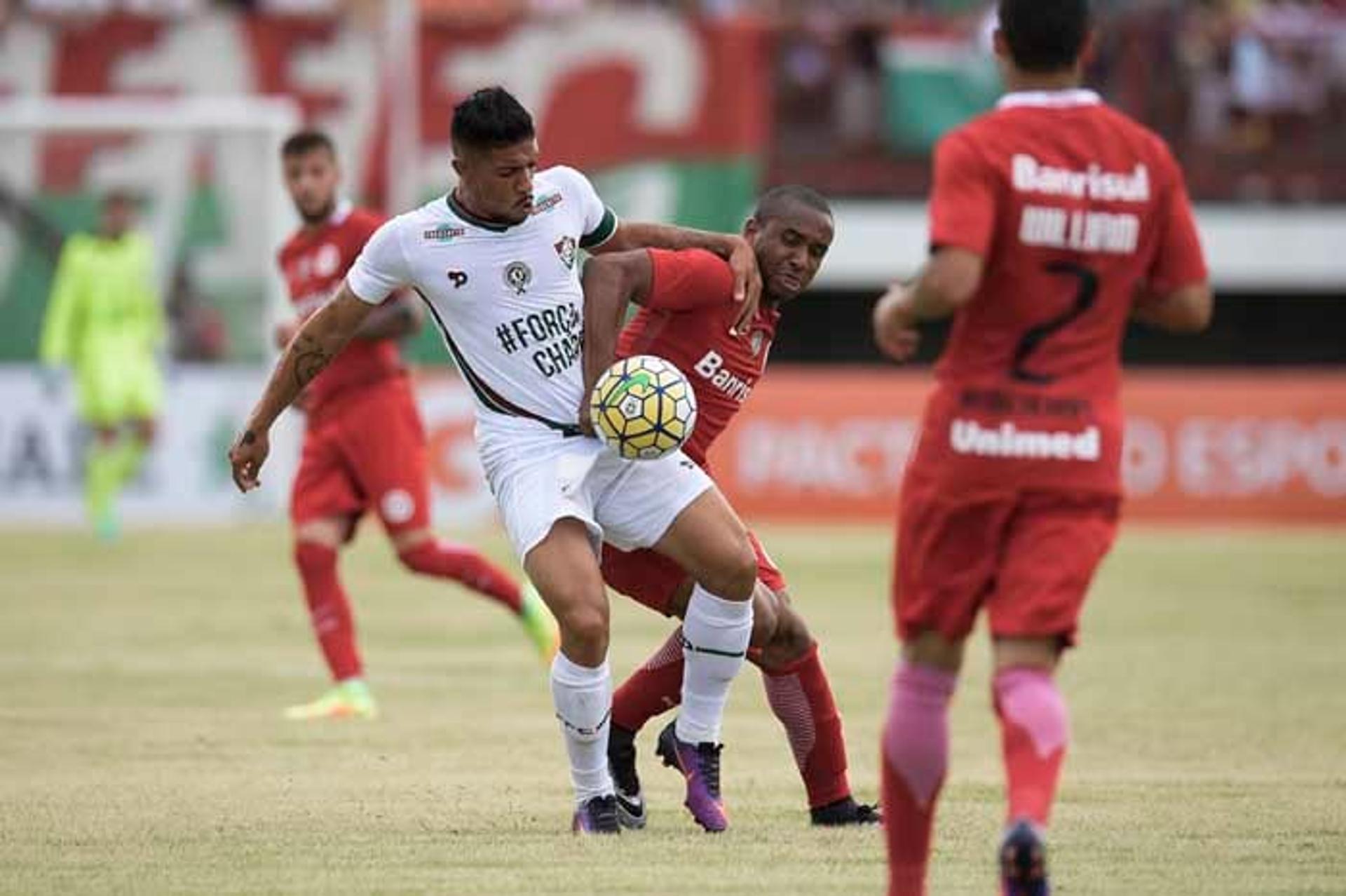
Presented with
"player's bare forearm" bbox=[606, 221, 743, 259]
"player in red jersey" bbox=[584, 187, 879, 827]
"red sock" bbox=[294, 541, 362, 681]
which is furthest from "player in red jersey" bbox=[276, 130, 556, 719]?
"player's bare forearm" bbox=[606, 221, 743, 259]

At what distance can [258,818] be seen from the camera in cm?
907

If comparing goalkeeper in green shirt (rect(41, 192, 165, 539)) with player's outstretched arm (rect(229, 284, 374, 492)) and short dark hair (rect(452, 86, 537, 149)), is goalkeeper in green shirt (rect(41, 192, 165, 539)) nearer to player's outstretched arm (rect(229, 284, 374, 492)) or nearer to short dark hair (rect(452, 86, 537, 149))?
player's outstretched arm (rect(229, 284, 374, 492))

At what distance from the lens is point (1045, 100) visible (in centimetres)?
671

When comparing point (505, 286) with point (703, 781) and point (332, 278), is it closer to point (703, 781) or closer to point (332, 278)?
point (703, 781)

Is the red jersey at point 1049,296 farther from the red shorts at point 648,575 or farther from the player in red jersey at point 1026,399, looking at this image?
the red shorts at point 648,575

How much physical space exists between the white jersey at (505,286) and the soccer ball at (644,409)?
0.95 feet

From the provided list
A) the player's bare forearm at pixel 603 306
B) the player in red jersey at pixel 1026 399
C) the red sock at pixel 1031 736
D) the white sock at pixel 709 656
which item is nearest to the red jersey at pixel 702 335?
the player's bare forearm at pixel 603 306

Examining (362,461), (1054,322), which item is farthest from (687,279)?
(362,461)

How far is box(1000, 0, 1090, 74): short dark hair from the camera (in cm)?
662

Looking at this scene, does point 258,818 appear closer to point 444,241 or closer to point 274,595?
point 444,241

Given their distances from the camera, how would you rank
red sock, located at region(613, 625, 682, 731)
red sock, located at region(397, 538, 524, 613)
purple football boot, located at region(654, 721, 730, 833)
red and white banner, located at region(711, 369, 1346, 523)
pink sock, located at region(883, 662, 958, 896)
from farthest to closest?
1. red and white banner, located at region(711, 369, 1346, 523)
2. red sock, located at region(397, 538, 524, 613)
3. red sock, located at region(613, 625, 682, 731)
4. purple football boot, located at region(654, 721, 730, 833)
5. pink sock, located at region(883, 662, 958, 896)

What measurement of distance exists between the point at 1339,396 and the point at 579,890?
19.3 m

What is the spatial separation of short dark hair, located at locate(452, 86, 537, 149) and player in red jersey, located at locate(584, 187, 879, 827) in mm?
579

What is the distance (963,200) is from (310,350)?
265 centimetres
